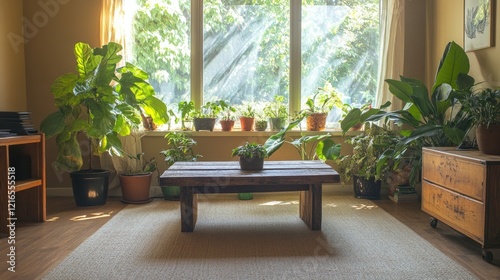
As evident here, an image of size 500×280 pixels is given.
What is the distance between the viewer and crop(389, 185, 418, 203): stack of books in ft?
13.8

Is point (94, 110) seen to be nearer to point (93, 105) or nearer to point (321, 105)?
point (93, 105)

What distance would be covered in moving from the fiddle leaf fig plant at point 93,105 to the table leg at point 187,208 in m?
1.11

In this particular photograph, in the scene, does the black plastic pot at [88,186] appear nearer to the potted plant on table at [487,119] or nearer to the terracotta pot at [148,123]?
the terracotta pot at [148,123]

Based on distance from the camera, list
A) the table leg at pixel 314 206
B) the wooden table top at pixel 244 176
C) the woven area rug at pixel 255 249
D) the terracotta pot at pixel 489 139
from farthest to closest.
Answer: the table leg at pixel 314 206
the wooden table top at pixel 244 176
the terracotta pot at pixel 489 139
the woven area rug at pixel 255 249

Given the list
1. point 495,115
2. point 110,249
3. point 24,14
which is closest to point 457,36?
point 495,115

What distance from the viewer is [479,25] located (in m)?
3.54

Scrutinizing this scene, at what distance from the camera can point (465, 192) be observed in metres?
2.68

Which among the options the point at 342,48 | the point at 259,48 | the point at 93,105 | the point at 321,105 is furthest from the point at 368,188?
the point at 93,105

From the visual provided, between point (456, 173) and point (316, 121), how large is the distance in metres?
2.04

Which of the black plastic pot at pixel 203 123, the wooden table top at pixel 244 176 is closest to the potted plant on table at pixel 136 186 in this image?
the black plastic pot at pixel 203 123

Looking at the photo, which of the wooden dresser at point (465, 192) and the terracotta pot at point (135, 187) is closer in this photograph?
the wooden dresser at point (465, 192)

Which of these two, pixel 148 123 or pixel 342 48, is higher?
pixel 342 48

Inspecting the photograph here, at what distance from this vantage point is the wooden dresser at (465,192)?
2453 millimetres

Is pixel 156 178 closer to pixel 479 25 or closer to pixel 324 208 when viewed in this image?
pixel 324 208
